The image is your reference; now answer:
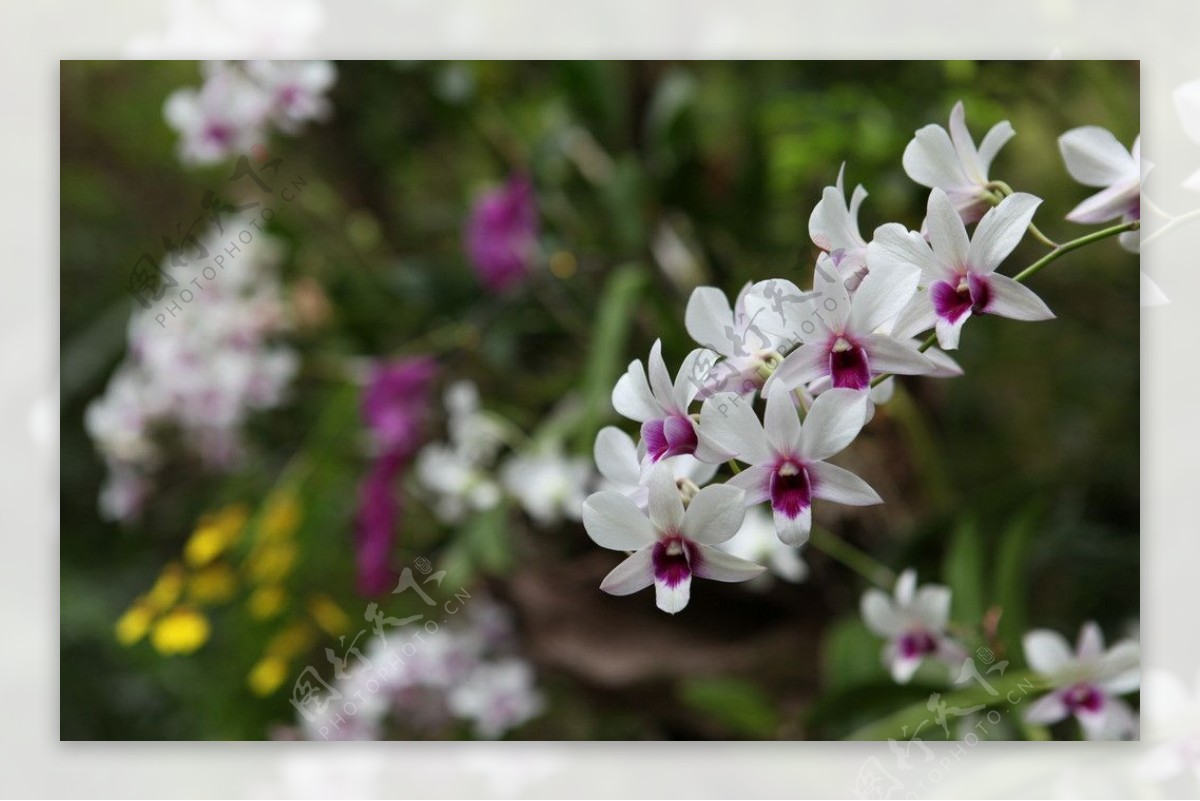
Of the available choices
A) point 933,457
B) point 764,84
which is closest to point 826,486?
point 933,457

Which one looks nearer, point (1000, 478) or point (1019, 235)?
point (1019, 235)

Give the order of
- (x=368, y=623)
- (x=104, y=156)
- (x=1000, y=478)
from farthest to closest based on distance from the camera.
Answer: (x=104, y=156) → (x=1000, y=478) → (x=368, y=623)

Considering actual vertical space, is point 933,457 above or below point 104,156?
below

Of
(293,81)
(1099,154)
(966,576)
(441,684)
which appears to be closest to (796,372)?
(1099,154)

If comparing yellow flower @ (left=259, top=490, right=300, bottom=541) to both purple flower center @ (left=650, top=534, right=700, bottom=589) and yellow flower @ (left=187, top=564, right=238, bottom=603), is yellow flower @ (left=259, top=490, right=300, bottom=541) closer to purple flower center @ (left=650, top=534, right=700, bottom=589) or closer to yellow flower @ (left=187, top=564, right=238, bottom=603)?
yellow flower @ (left=187, top=564, right=238, bottom=603)

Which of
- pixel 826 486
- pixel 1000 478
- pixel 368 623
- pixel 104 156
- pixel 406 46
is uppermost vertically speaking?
pixel 104 156

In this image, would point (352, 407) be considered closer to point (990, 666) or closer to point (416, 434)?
point (416, 434)

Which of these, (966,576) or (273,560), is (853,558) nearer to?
(966,576)
